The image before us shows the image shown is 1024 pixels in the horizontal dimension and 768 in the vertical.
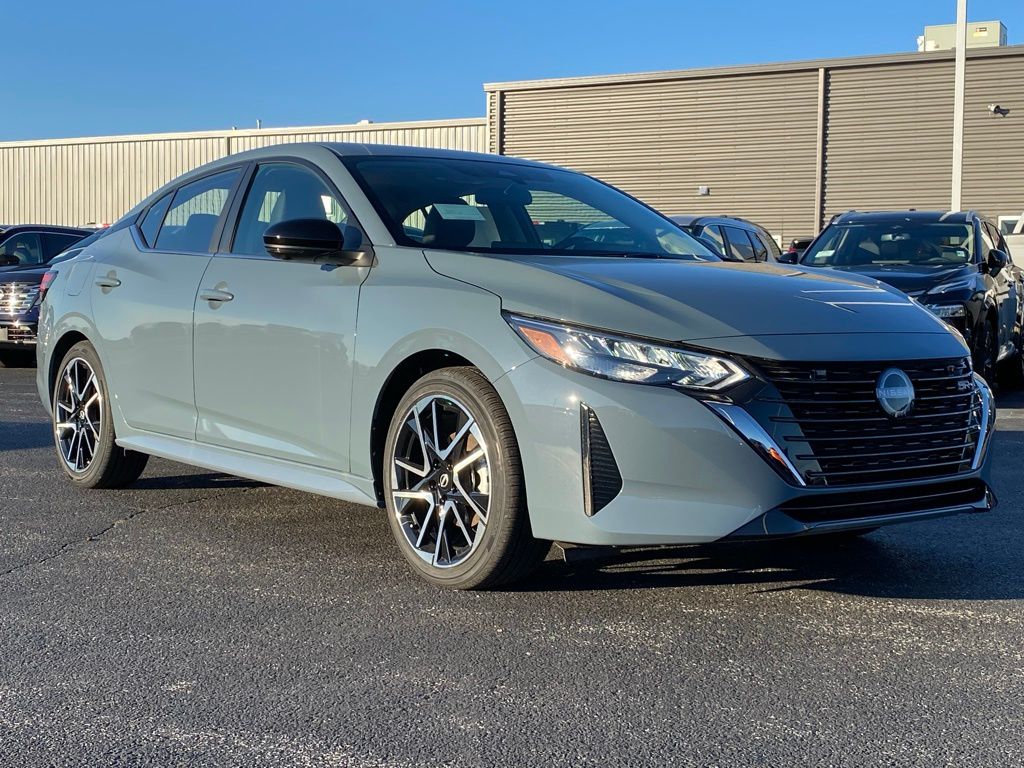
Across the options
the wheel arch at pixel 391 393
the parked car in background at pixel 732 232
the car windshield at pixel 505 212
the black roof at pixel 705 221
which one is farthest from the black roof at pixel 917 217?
the wheel arch at pixel 391 393

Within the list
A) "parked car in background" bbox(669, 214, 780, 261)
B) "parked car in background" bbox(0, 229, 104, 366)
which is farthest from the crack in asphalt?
"parked car in background" bbox(669, 214, 780, 261)

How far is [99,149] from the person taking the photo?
130ft

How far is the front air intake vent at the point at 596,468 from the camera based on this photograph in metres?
3.76

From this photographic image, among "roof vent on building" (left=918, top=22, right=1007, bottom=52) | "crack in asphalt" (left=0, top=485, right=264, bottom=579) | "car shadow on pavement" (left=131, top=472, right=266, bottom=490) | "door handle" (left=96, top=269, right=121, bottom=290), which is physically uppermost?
"roof vent on building" (left=918, top=22, right=1007, bottom=52)

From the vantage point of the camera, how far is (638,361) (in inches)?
149

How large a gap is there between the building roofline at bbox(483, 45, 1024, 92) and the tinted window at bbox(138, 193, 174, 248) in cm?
2668

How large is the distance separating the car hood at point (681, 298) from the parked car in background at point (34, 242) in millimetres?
11560

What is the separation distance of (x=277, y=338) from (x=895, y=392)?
2.41m

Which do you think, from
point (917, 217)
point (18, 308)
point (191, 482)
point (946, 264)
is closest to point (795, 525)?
point (191, 482)

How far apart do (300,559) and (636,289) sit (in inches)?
69.2

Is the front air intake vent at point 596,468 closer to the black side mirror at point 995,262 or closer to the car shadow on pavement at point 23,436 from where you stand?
the car shadow on pavement at point 23,436

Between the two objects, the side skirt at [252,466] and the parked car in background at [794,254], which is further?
the parked car in background at [794,254]

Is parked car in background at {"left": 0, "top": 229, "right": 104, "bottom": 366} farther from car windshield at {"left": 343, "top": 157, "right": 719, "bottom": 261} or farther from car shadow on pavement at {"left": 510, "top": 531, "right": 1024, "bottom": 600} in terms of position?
car shadow on pavement at {"left": 510, "top": 531, "right": 1024, "bottom": 600}

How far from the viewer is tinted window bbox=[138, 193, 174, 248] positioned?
608 centimetres
